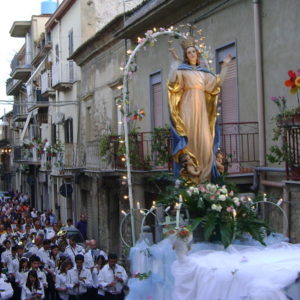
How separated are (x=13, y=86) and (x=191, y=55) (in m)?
41.2

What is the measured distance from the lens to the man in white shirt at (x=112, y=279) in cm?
1138

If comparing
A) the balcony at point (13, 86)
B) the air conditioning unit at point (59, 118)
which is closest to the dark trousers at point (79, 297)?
the air conditioning unit at point (59, 118)

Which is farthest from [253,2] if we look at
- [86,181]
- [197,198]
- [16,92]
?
[16,92]

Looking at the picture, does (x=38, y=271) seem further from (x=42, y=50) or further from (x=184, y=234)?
(x=42, y=50)

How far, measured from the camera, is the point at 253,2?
39.0 ft

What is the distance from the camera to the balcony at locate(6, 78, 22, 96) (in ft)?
152

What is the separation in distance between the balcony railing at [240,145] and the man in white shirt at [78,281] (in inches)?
127

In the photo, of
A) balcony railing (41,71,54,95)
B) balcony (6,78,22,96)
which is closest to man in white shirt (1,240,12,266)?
balcony railing (41,71,54,95)

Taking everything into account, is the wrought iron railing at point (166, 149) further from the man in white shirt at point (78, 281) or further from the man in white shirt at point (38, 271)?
the man in white shirt at point (38, 271)

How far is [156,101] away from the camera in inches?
669

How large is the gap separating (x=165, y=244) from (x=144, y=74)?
11141 mm

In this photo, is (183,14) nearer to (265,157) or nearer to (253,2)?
(253,2)

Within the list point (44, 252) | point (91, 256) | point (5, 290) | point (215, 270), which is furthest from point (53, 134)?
point (215, 270)

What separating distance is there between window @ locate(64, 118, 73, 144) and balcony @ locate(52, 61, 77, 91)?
1.38 m
